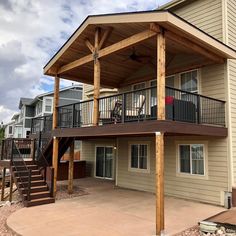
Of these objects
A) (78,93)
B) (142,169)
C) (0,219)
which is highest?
(78,93)

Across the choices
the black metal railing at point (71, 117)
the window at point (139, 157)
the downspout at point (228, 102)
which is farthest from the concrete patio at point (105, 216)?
the black metal railing at point (71, 117)

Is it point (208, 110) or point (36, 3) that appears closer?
point (208, 110)

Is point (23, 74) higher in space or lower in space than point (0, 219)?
higher

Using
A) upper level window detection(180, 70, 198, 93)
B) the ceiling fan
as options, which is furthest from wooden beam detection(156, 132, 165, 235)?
the ceiling fan

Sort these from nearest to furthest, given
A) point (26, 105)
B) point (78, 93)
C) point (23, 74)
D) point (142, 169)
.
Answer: point (142, 169), point (78, 93), point (26, 105), point (23, 74)

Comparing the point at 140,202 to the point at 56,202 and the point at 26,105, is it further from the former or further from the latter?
the point at 26,105

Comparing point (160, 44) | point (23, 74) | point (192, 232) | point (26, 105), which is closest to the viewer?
point (192, 232)

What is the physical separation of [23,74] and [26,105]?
7.44 m

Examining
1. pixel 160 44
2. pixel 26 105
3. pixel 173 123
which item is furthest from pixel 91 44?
pixel 26 105

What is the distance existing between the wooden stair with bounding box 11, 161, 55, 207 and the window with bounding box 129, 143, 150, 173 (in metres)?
4.17

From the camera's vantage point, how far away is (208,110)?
28.5 ft

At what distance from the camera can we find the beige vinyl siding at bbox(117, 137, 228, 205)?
8.32 metres

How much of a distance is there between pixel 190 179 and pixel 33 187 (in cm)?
573

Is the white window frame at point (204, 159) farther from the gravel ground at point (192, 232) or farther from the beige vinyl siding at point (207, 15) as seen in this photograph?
the beige vinyl siding at point (207, 15)
